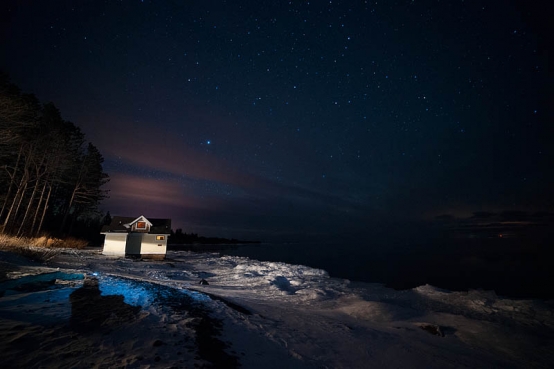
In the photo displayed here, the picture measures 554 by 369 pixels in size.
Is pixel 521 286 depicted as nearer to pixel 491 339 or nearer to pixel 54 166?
pixel 491 339

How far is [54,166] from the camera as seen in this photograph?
27.6 meters

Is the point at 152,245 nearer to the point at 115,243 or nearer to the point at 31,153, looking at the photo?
the point at 115,243

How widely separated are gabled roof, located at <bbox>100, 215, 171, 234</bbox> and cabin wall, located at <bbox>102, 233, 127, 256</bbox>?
2.62 ft

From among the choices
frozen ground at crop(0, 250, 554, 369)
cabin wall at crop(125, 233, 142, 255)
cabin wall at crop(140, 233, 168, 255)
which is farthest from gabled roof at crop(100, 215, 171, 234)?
frozen ground at crop(0, 250, 554, 369)

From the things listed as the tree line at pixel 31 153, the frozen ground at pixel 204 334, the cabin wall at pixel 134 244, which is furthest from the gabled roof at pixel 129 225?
the frozen ground at pixel 204 334

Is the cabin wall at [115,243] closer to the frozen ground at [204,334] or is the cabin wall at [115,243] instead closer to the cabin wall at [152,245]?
the cabin wall at [152,245]

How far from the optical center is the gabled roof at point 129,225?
35625mm

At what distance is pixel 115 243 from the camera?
35.0 metres

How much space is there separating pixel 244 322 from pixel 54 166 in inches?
1324

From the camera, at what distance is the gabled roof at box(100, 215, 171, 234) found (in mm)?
35625

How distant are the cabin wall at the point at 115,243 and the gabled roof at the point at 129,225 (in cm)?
80

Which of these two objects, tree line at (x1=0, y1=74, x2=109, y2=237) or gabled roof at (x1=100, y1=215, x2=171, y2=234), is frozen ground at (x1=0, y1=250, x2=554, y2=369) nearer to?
tree line at (x1=0, y1=74, x2=109, y2=237)

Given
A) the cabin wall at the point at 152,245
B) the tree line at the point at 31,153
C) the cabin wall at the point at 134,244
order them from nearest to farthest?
1. the tree line at the point at 31,153
2. the cabin wall at the point at 134,244
3. the cabin wall at the point at 152,245

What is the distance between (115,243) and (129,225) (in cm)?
312
